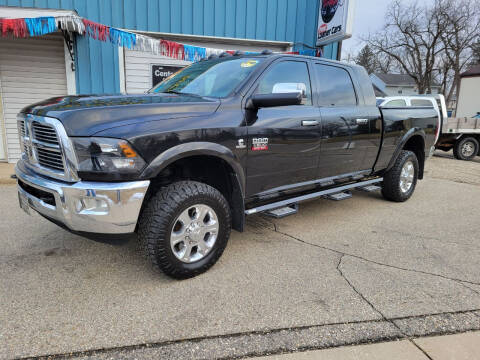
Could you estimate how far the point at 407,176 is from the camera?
5.62 metres

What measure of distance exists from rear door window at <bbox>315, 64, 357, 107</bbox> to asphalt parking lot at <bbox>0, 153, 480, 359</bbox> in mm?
1552

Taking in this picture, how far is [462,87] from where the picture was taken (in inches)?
1297

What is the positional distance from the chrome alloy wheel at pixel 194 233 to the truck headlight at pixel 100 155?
64 centimetres

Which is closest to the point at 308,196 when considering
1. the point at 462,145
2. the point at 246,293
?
the point at 246,293

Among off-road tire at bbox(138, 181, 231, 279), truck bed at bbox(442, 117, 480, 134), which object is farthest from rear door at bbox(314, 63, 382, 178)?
truck bed at bbox(442, 117, 480, 134)

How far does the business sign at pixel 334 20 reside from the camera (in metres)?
7.88

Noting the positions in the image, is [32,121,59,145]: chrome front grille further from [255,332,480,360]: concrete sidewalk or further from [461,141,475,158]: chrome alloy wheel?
[461,141,475,158]: chrome alloy wheel

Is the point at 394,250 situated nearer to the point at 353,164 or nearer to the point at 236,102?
the point at 353,164

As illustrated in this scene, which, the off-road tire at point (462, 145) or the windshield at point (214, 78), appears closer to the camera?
the windshield at point (214, 78)

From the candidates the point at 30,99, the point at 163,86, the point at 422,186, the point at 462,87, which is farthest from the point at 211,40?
the point at 462,87

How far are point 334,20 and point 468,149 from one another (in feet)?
24.7

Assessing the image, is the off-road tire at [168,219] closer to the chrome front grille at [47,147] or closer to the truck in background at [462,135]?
the chrome front grille at [47,147]

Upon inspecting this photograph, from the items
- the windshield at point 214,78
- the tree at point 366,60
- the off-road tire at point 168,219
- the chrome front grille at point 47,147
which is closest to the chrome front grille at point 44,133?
the chrome front grille at point 47,147

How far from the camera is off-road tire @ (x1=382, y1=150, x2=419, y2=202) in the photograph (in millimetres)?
5332
